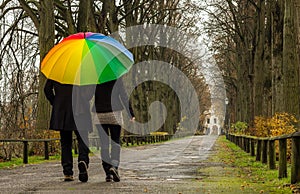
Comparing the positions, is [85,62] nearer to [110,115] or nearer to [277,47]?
[110,115]

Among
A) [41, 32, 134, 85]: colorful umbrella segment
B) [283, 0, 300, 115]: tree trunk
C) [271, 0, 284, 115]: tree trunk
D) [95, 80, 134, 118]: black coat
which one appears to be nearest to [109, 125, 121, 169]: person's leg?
[95, 80, 134, 118]: black coat

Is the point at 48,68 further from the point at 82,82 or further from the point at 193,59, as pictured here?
the point at 193,59

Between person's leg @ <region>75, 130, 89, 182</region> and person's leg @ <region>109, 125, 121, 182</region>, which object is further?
person's leg @ <region>109, 125, 121, 182</region>

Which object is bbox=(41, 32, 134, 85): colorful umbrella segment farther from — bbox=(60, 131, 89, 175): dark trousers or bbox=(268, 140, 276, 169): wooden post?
bbox=(268, 140, 276, 169): wooden post

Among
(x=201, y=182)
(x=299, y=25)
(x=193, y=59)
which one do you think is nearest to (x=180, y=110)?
(x=193, y=59)

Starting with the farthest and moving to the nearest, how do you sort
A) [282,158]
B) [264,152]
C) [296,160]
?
[264,152]
[282,158]
[296,160]

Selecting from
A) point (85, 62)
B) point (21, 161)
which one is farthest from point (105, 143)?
point (21, 161)

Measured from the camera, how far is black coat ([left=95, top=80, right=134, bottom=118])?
901cm

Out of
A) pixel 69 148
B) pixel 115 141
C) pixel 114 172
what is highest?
pixel 115 141

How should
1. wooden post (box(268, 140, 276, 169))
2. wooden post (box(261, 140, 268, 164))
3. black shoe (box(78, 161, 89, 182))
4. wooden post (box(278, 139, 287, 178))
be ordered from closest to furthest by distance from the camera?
1. black shoe (box(78, 161, 89, 182))
2. wooden post (box(278, 139, 287, 178))
3. wooden post (box(268, 140, 276, 169))
4. wooden post (box(261, 140, 268, 164))

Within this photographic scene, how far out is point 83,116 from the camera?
906cm

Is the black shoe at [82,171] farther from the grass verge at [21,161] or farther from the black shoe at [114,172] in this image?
the grass verge at [21,161]

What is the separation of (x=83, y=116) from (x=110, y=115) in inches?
16.8

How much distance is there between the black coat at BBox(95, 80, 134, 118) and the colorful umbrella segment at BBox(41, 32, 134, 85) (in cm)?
13
